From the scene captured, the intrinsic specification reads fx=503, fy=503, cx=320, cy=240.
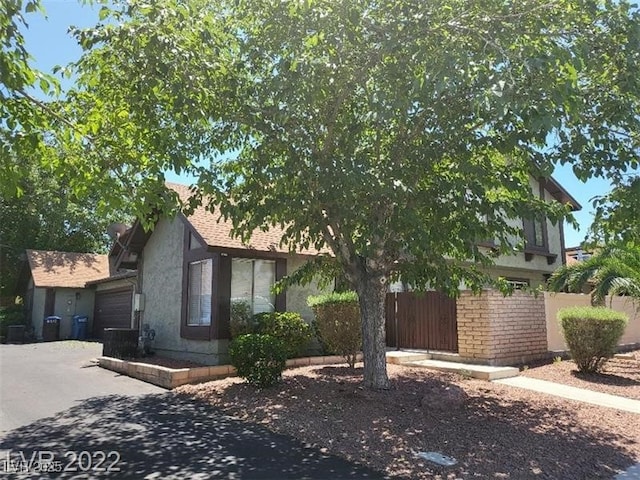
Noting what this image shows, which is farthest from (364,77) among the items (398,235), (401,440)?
(401,440)

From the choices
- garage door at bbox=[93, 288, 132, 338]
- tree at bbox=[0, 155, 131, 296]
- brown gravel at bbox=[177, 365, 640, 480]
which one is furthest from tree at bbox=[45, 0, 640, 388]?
tree at bbox=[0, 155, 131, 296]

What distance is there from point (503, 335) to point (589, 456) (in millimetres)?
5797

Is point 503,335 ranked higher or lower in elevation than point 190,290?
lower

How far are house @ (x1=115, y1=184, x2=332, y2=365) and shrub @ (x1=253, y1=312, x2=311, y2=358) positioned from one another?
2.90ft

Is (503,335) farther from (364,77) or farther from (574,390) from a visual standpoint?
(364,77)

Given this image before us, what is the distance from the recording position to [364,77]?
7.24 meters

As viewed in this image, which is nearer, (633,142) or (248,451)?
(248,451)

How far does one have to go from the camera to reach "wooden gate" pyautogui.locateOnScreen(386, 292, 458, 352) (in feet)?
42.4

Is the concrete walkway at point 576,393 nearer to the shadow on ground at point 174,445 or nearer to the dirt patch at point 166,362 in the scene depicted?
the shadow on ground at point 174,445

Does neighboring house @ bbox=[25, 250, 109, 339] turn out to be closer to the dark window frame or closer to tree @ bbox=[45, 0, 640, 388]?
the dark window frame

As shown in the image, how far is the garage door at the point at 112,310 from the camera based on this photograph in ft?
72.3

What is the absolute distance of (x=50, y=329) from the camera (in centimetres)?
2397

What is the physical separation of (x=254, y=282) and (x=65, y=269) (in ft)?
61.1

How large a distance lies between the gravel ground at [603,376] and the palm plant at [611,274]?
1.96 meters
